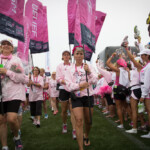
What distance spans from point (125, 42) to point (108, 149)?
269 centimetres

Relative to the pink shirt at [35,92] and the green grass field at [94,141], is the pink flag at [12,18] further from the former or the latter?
the green grass field at [94,141]

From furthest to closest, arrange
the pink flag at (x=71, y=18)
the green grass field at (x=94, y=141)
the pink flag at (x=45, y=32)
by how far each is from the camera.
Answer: the pink flag at (x=45, y=32), the pink flag at (x=71, y=18), the green grass field at (x=94, y=141)

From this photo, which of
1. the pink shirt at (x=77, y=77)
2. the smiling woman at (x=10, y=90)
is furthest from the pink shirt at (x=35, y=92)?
the pink shirt at (x=77, y=77)

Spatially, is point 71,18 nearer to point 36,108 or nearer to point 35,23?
point 35,23

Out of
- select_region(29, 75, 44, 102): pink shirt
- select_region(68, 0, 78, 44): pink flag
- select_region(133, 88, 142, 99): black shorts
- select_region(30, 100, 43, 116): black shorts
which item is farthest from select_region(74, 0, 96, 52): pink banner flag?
select_region(30, 100, 43, 116): black shorts

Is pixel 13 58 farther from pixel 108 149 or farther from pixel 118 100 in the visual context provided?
pixel 118 100

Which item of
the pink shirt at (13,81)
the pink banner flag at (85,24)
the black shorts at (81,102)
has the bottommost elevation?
the black shorts at (81,102)

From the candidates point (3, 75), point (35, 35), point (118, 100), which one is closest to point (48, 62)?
point (35, 35)

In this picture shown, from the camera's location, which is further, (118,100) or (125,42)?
(118,100)

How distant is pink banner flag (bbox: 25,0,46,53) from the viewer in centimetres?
698

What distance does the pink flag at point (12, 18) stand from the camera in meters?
4.38

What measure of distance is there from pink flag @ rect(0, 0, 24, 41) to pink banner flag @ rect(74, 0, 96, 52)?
1.58 meters

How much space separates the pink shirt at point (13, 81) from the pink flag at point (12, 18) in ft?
3.55

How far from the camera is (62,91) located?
17.5 ft
